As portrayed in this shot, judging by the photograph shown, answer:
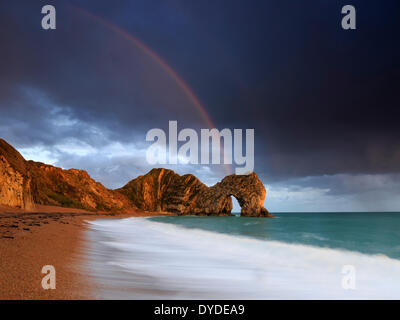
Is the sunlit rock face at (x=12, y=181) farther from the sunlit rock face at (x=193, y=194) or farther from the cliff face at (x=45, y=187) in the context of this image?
the sunlit rock face at (x=193, y=194)

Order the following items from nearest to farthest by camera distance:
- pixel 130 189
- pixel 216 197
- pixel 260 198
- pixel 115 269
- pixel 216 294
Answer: pixel 216 294
pixel 115 269
pixel 260 198
pixel 216 197
pixel 130 189

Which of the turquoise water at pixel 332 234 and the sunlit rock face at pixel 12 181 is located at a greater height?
the sunlit rock face at pixel 12 181

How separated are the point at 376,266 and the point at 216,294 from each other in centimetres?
1005

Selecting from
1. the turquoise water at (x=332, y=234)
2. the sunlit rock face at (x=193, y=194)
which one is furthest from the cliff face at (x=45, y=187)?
the turquoise water at (x=332, y=234)

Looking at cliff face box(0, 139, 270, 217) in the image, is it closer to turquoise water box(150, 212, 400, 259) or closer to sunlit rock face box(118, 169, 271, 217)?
sunlit rock face box(118, 169, 271, 217)

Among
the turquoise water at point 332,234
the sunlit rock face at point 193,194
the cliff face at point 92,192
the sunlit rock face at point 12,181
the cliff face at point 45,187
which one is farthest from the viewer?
the sunlit rock face at point 193,194

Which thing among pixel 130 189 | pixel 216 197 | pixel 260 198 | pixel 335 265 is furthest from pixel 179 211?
pixel 335 265

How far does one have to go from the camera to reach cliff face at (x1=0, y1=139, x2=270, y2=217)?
48403 mm

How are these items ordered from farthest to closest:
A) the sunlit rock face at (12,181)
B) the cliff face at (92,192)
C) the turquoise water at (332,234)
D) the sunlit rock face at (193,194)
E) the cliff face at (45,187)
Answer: the sunlit rock face at (193,194) → the cliff face at (92,192) → the cliff face at (45,187) → the sunlit rock face at (12,181) → the turquoise water at (332,234)

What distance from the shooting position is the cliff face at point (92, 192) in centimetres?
4840

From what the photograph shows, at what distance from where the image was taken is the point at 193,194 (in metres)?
Answer: 166

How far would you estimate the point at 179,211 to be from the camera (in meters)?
165

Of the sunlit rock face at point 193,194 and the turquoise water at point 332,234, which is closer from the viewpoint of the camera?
the turquoise water at point 332,234
